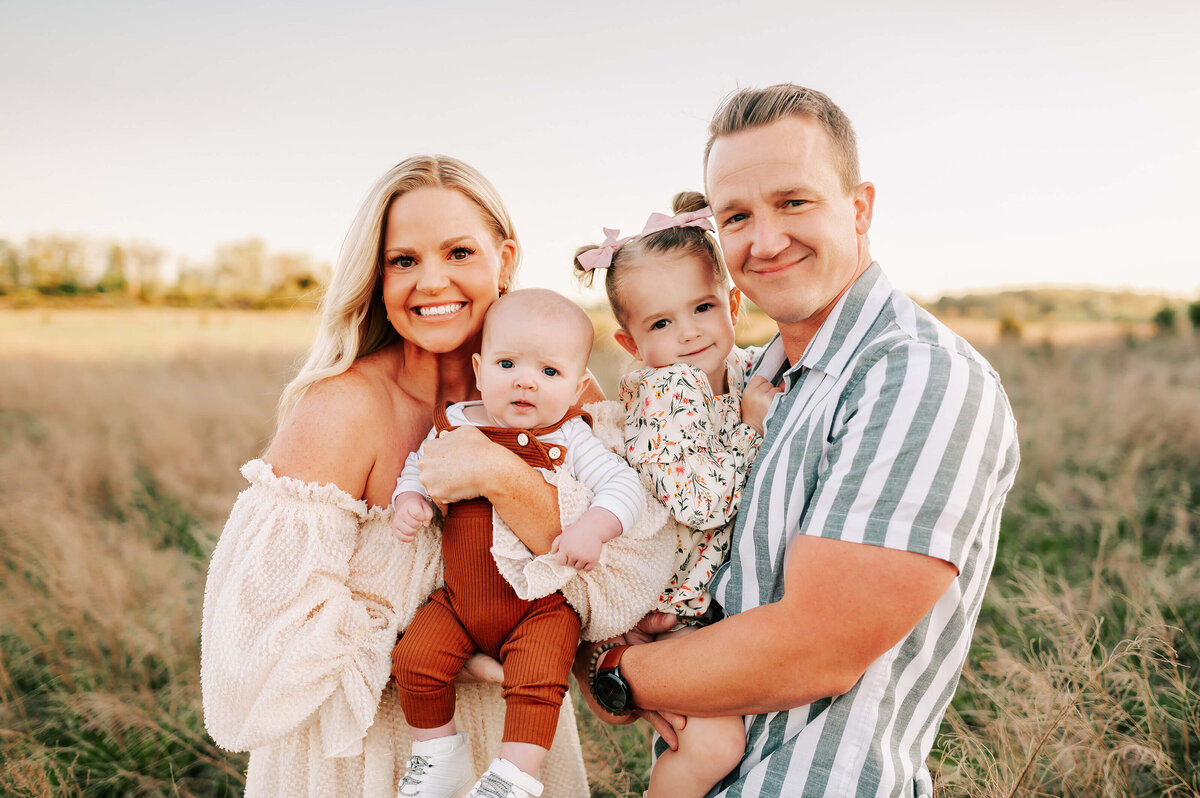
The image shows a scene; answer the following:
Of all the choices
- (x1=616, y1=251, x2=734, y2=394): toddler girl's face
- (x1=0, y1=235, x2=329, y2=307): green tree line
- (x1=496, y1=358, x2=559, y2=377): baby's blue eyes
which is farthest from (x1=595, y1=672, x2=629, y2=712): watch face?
(x1=0, y1=235, x2=329, y2=307): green tree line

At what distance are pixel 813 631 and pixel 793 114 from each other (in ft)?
4.81

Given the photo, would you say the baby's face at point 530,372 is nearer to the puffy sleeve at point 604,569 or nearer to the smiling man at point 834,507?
the puffy sleeve at point 604,569

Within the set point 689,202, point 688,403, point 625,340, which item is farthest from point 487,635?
point 689,202

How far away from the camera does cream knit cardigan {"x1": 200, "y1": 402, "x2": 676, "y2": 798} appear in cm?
206

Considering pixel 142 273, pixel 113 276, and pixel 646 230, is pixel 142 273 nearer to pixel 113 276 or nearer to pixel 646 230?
pixel 113 276

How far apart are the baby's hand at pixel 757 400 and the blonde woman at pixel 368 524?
19.8 inches

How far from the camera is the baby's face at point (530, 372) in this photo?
2.32 metres

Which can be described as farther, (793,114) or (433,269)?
(433,269)

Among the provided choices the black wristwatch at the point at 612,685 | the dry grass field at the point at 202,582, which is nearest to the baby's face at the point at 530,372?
the black wristwatch at the point at 612,685

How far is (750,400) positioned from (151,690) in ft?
13.3

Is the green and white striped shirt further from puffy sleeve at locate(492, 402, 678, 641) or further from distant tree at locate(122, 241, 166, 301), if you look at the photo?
distant tree at locate(122, 241, 166, 301)

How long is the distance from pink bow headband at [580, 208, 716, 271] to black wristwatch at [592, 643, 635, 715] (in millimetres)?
1359

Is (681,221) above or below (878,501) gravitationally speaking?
above

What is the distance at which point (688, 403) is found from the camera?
2.32 meters
